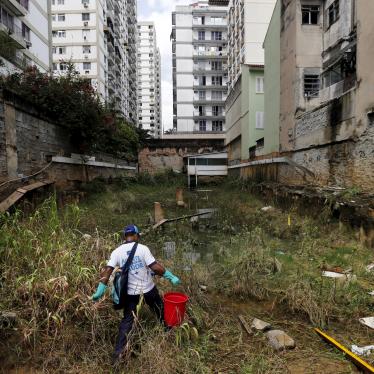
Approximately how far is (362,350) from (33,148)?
31.6 feet

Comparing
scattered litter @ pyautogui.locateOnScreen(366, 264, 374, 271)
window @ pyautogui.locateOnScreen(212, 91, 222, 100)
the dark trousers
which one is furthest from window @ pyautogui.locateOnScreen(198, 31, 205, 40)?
the dark trousers

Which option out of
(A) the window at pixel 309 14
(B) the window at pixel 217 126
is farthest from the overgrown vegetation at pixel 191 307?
(B) the window at pixel 217 126

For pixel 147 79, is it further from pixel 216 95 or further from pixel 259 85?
pixel 259 85

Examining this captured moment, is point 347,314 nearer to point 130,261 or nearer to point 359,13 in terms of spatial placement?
point 130,261

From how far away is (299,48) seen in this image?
12.5m

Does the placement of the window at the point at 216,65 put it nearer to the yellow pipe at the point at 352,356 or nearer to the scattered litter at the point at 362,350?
the yellow pipe at the point at 352,356

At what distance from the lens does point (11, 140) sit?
27.3ft

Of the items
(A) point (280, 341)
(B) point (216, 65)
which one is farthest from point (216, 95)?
(A) point (280, 341)

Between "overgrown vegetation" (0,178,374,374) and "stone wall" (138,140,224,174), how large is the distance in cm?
2010

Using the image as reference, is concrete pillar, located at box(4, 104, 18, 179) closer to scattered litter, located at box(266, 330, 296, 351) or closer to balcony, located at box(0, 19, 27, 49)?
scattered litter, located at box(266, 330, 296, 351)

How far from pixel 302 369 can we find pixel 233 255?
325 cm

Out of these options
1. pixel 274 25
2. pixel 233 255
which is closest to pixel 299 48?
pixel 274 25

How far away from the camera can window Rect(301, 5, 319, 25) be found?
12.6m

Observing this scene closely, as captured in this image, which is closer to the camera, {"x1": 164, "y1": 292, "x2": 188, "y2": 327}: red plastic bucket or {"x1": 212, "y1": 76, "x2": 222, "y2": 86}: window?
{"x1": 164, "y1": 292, "x2": 188, "y2": 327}: red plastic bucket
